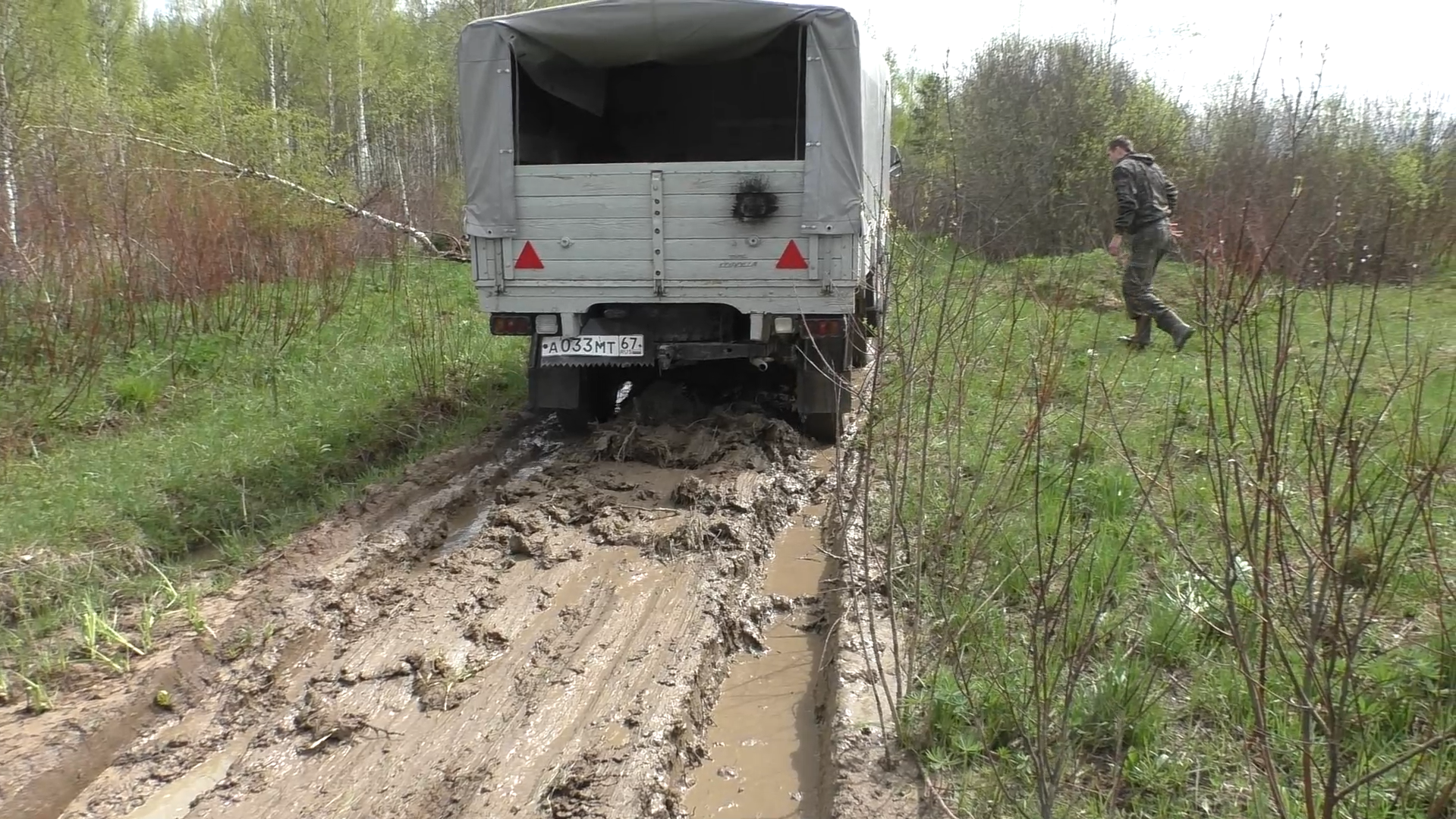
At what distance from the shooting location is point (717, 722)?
310cm

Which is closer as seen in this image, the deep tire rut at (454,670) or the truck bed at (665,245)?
the deep tire rut at (454,670)

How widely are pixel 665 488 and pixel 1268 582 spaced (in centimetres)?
347

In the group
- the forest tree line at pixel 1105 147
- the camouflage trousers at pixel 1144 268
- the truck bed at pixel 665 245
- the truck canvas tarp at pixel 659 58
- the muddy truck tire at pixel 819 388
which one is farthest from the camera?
the forest tree line at pixel 1105 147

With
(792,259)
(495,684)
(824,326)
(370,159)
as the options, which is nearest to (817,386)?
(824,326)

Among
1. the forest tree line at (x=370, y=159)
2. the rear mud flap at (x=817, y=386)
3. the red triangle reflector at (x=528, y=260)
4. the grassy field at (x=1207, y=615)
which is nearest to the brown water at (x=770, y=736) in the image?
the grassy field at (x=1207, y=615)

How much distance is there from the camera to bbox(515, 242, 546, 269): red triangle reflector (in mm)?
5438

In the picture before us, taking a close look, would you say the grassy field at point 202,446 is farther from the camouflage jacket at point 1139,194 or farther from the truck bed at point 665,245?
the camouflage jacket at point 1139,194

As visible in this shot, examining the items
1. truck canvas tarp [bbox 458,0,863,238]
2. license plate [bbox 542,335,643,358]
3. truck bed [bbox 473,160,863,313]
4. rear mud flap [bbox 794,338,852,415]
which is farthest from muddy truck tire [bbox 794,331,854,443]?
license plate [bbox 542,335,643,358]

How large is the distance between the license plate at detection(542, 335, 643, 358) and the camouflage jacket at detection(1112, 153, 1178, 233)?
469cm

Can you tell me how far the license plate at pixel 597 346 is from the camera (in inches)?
218

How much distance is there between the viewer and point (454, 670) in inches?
126

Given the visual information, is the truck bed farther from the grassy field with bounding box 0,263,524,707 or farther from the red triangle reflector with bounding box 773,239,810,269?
the grassy field with bounding box 0,263,524,707

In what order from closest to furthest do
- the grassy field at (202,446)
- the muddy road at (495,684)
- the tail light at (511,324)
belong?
the muddy road at (495,684) → the grassy field at (202,446) → the tail light at (511,324)

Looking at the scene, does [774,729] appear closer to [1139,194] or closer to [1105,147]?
[1139,194]
